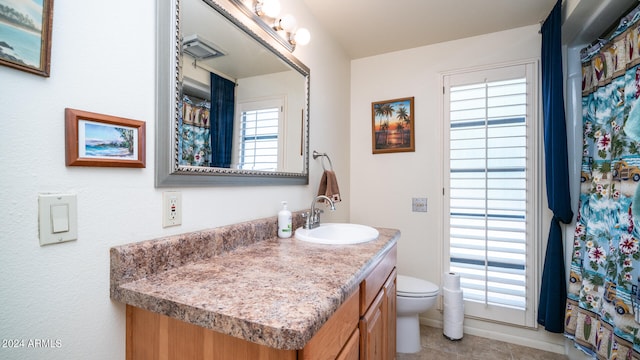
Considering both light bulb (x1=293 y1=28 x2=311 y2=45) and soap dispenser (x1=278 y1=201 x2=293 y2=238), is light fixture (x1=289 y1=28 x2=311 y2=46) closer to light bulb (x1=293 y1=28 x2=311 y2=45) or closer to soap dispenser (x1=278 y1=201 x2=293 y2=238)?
light bulb (x1=293 y1=28 x2=311 y2=45)

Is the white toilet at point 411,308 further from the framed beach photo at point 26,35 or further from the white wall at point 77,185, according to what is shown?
the framed beach photo at point 26,35

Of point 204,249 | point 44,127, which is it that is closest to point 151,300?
point 204,249

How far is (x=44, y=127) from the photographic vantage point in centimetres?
60

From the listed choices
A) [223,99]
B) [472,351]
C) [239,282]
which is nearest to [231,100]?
[223,99]

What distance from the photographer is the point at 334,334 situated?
758 millimetres

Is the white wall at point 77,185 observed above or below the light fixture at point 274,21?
below

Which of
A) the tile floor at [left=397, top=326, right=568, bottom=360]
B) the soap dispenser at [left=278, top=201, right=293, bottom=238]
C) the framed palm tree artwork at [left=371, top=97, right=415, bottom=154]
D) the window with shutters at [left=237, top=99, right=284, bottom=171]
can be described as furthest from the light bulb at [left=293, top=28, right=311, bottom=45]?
the tile floor at [left=397, top=326, right=568, bottom=360]

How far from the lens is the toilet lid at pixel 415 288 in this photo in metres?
1.80

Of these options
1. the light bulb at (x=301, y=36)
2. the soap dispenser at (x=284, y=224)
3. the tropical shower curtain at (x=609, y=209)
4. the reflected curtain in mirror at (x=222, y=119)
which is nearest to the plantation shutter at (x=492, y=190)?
the tropical shower curtain at (x=609, y=209)

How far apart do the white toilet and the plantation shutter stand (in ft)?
1.45

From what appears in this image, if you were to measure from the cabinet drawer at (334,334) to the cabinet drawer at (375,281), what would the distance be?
0.05m

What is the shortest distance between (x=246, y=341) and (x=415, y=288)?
5.10ft

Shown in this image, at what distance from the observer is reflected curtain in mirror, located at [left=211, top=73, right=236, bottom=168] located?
3.51ft

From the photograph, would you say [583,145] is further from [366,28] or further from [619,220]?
[366,28]
